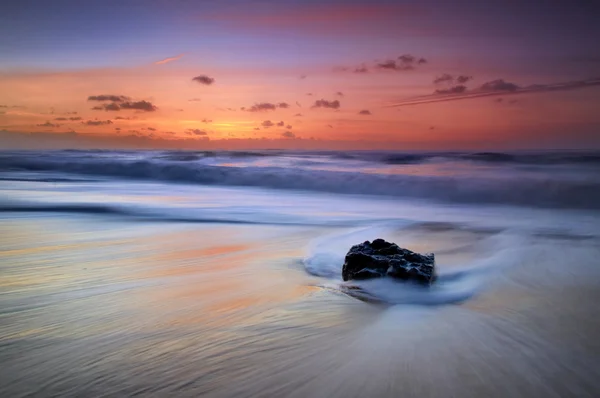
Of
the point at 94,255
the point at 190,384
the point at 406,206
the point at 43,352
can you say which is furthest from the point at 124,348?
the point at 406,206

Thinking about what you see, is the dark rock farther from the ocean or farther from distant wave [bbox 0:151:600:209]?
distant wave [bbox 0:151:600:209]

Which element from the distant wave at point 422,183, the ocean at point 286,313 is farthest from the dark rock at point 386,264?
the distant wave at point 422,183

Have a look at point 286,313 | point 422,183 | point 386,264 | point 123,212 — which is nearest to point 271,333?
point 286,313

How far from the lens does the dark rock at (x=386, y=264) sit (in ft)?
12.9

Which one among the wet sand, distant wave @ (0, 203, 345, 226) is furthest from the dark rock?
distant wave @ (0, 203, 345, 226)

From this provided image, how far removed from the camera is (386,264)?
4.02 metres

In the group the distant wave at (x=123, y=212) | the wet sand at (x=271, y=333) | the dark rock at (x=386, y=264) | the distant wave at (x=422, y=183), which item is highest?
the distant wave at (x=422, y=183)

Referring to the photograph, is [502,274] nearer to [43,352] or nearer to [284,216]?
[43,352]

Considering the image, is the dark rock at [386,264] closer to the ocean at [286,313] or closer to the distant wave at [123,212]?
the ocean at [286,313]

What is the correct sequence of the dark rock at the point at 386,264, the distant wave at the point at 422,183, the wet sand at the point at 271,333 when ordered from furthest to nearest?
1. the distant wave at the point at 422,183
2. the dark rock at the point at 386,264
3. the wet sand at the point at 271,333

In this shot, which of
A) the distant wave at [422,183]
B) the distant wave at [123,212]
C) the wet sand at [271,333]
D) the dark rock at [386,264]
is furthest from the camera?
the distant wave at [422,183]

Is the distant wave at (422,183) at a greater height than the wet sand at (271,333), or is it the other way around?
the distant wave at (422,183)

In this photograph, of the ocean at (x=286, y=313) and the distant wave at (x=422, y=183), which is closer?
the ocean at (x=286, y=313)

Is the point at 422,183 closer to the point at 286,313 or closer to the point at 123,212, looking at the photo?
the point at 123,212
